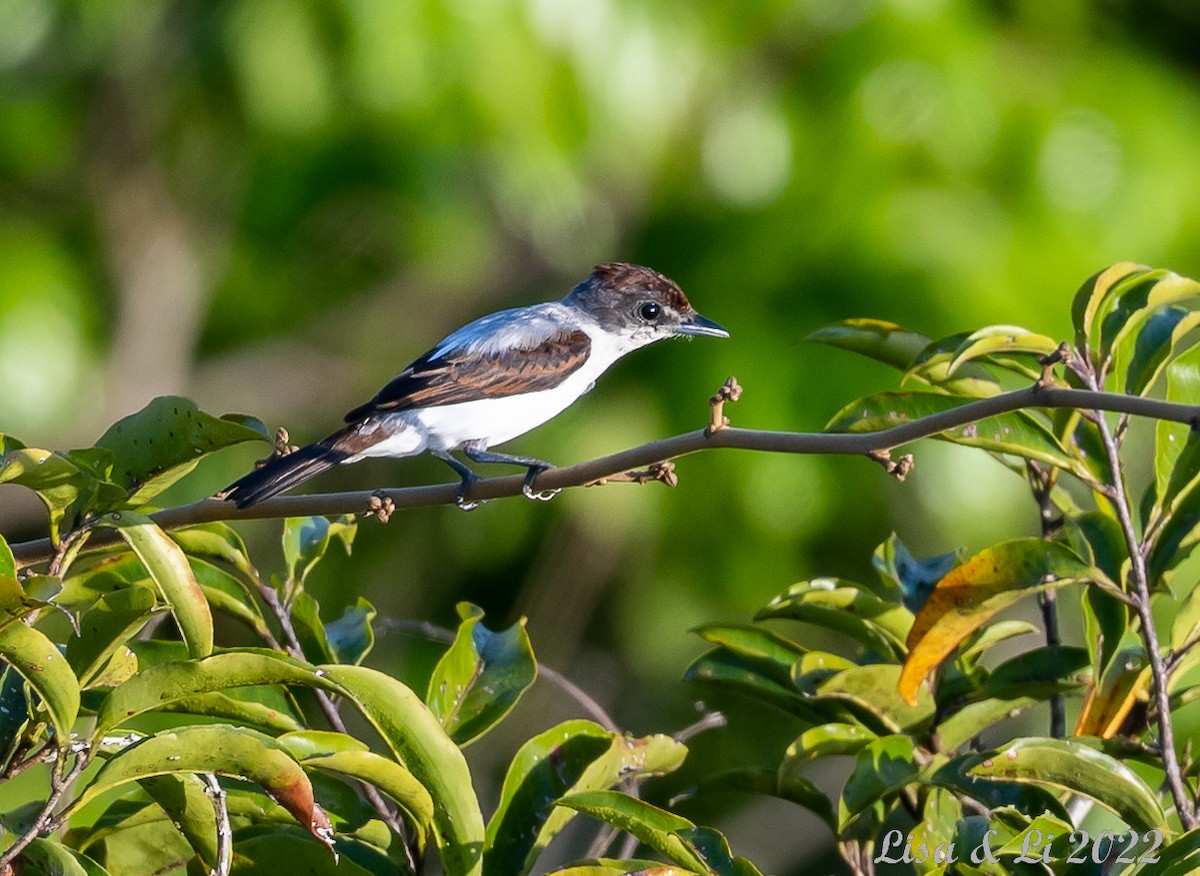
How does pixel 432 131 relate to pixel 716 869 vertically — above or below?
above

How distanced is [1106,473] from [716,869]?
0.88 meters

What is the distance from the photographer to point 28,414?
241 inches

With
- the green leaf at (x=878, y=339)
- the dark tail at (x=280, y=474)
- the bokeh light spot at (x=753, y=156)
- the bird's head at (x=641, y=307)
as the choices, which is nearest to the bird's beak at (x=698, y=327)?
the bird's head at (x=641, y=307)

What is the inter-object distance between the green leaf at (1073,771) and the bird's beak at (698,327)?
258 centimetres

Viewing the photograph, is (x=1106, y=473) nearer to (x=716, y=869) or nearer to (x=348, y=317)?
(x=716, y=869)

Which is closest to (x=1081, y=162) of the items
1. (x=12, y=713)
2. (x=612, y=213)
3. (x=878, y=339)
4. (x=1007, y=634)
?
(x=612, y=213)

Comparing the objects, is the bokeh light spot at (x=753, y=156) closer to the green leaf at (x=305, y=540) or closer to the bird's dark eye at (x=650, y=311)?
the bird's dark eye at (x=650, y=311)

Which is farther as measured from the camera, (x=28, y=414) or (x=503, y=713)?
(x=28, y=414)

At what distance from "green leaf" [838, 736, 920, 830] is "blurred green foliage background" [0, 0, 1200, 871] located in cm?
334

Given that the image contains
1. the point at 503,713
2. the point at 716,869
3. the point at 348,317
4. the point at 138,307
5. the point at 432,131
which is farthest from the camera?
the point at 348,317

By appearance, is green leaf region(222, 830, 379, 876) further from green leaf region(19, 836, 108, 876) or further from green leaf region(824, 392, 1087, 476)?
green leaf region(824, 392, 1087, 476)

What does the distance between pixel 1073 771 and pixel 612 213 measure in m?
5.17

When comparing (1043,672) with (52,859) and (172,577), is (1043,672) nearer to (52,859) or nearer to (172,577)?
(172,577)

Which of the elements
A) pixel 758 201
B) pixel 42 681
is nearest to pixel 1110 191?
pixel 758 201
